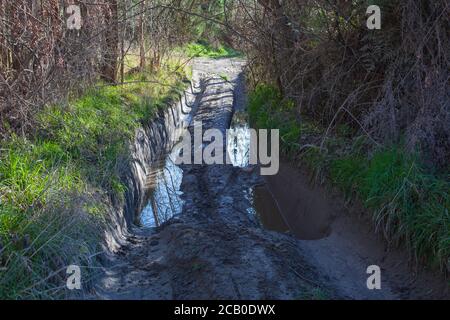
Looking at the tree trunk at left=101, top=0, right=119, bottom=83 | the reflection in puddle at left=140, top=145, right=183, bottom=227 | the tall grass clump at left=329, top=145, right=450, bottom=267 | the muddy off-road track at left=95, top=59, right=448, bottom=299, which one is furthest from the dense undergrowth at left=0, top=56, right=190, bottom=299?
the tall grass clump at left=329, top=145, right=450, bottom=267

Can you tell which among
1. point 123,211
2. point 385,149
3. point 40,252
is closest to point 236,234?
point 123,211

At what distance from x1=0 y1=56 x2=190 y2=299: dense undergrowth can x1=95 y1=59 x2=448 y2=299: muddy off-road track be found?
0.62 meters

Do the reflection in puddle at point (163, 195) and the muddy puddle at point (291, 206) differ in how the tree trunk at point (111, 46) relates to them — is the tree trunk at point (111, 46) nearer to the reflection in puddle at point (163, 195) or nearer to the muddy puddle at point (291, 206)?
the reflection in puddle at point (163, 195)

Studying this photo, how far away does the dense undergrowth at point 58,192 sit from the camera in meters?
5.02

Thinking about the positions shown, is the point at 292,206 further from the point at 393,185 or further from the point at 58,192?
the point at 58,192

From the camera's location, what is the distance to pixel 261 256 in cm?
642

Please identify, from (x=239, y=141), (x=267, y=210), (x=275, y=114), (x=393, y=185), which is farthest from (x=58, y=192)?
(x=239, y=141)

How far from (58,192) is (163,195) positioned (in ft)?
12.1

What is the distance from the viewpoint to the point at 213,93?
19109mm

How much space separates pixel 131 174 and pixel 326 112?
3402 millimetres

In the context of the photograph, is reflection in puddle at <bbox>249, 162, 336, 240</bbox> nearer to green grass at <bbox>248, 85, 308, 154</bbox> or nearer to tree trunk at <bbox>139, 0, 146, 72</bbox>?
green grass at <bbox>248, 85, 308, 154</bbox>

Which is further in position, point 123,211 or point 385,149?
point 123,211
